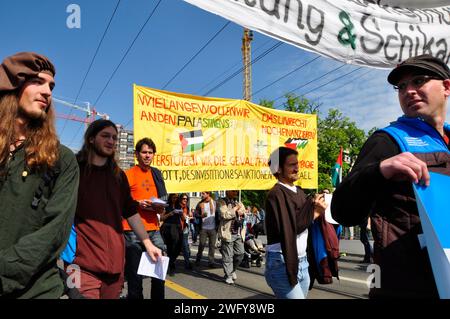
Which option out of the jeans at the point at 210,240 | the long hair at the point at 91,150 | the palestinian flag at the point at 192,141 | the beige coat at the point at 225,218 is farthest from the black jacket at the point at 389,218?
the jeans at the point at 210,240

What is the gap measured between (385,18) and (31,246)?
99.0 inches

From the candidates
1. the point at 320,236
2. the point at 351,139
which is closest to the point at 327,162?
the point at 351,139

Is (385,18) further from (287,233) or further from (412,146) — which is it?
(287,233)

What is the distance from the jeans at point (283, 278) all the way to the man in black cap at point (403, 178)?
63.1 inches

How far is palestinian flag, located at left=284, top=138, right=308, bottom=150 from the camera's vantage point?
7364 mm

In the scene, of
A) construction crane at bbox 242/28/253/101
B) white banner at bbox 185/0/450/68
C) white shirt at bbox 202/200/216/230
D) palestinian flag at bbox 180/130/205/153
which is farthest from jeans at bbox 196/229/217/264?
construction crane at bbox 242/28/253/101

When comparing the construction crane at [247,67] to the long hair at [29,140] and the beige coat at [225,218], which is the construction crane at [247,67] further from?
the long hair at [29,140]

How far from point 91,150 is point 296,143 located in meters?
5.23

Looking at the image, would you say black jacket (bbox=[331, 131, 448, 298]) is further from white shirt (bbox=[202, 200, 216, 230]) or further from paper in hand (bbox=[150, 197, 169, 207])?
white shirt (bbox=[202, 200, 216, 230])

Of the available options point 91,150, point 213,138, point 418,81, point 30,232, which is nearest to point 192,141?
point 213,138

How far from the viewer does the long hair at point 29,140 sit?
155 centimetres

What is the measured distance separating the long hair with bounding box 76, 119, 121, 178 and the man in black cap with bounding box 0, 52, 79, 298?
1.22m

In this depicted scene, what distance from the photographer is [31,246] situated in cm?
141

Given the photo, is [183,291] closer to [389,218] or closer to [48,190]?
[48,190]
